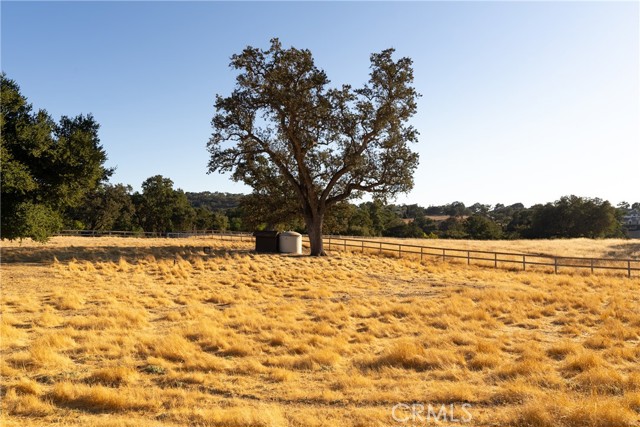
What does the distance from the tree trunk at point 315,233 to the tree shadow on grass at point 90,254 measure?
7.45 metres

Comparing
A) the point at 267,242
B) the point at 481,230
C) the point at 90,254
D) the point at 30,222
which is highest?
the point at 30,222

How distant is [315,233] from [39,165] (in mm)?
20127

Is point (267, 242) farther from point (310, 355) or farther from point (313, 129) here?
point (310, 355)

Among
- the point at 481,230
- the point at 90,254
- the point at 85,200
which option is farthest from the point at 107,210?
the point at 481,230

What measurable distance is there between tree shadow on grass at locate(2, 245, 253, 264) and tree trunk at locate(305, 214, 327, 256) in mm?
7445

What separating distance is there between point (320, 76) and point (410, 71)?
7016 millimetres

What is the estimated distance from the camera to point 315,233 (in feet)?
115

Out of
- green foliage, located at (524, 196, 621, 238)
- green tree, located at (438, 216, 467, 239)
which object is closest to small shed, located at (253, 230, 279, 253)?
green tree, located at (438, 216, 467, 239)

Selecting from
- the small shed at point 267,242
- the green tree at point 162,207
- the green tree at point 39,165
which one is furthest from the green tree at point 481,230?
the green tree at point 39,165

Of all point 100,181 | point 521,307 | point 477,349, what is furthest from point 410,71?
point 477,349

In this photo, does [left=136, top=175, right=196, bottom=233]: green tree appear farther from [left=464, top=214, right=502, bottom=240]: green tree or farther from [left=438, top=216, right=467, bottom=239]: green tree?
[left=464, top=214, right=502, bottom=240]: green tree

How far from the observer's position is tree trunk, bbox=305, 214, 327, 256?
115 ft

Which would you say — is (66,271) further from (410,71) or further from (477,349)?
(410,71)

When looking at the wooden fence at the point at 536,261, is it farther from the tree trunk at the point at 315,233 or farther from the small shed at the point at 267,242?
the small shed at the point at 267,242
